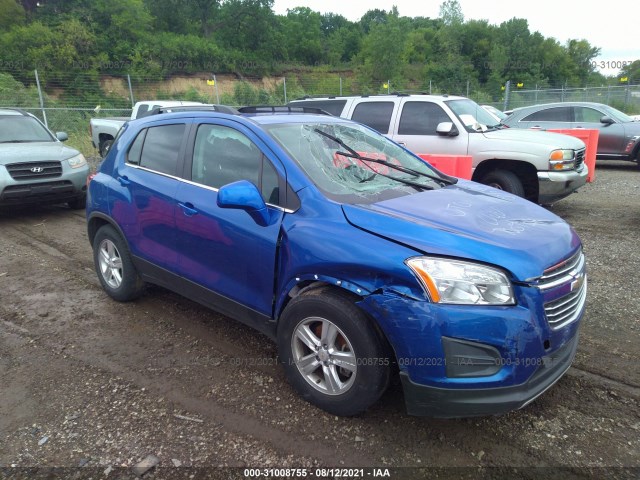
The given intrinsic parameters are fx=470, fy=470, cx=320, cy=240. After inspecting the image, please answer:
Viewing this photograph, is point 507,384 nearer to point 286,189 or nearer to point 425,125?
point 286,189

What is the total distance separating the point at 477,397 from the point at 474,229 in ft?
2.98

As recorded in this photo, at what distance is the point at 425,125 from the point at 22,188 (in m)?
6.60

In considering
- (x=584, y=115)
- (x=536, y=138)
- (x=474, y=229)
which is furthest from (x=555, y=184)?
(x=584, y=115)

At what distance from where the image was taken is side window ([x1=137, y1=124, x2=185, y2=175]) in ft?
12.8

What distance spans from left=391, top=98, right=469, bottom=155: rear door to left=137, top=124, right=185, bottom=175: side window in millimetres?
4723

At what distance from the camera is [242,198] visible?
293 cm

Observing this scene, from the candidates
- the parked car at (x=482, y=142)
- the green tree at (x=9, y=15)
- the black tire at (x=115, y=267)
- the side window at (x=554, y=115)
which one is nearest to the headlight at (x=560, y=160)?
the parked car at (x=482, y=142)

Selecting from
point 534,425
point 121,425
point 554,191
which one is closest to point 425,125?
point 554,191

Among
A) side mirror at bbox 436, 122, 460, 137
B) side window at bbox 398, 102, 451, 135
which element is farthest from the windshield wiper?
side window at bbox 398, 102, 451, 135

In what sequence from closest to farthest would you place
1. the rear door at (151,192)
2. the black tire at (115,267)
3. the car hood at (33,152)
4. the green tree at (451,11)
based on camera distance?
the rear door at (151,192), the black tire at (115,267), the car hood at (33,152), the green tree at (451,11)

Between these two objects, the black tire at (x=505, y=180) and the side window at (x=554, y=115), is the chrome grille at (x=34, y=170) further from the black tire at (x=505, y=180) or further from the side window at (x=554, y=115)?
the side window at (x=554, y=115)

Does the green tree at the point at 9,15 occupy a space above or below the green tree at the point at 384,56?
above

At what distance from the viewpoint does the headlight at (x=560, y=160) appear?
7.04m

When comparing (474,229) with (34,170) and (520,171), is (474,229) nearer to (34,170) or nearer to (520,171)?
(520,171)
